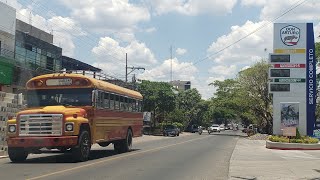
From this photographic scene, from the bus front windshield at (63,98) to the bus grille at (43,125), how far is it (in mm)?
1377

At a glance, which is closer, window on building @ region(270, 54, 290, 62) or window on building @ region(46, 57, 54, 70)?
window on building @ region(270, 54, 290, 62)

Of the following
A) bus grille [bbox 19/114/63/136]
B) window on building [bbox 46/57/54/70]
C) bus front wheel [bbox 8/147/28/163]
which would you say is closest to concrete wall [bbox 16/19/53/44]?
window on building [bbox 46/57/54/70]

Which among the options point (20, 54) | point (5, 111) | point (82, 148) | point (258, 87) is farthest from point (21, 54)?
point (258, 87)

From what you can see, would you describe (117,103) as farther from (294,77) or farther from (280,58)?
(294,77)

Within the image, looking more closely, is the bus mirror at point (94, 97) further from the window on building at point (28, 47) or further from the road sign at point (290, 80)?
the road sign at point (290, 80)

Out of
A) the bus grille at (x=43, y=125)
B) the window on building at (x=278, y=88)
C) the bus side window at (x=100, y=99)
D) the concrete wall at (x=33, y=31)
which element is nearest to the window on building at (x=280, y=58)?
the window on building at (x=278, y=88)

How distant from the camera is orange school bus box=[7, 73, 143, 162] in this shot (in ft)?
54.4

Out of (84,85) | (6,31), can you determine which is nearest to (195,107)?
(6,31)

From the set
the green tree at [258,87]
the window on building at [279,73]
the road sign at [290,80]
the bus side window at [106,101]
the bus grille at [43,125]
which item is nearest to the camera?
the bus grille at [43,125]

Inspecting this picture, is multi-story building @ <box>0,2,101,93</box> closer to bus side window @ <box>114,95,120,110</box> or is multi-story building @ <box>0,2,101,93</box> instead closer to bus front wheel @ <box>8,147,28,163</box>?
bus side window @ <box>114,95,120,110</box>

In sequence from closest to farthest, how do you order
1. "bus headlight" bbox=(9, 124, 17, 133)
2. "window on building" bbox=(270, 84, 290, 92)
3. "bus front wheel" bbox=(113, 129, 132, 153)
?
"bus headlight" bbox=(9, 124, 17, 133)
"bus front wheel" bbox=(113, 129, 132, 153)
"window on building" bbox=(270, 84, 290, 92)

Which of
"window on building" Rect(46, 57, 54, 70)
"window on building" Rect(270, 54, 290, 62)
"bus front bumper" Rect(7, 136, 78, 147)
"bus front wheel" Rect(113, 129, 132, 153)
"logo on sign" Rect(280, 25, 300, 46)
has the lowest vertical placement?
"bus front wheel" Rect(113, 129, 132, 153)

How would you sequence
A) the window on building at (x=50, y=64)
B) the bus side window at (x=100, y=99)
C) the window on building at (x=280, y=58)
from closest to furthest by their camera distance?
the bus side window at (x=100, y=99) → the window on building at (x=280, y=58) → the window on building at (x=50, y=64)

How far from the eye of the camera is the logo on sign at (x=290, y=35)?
4133 cm
